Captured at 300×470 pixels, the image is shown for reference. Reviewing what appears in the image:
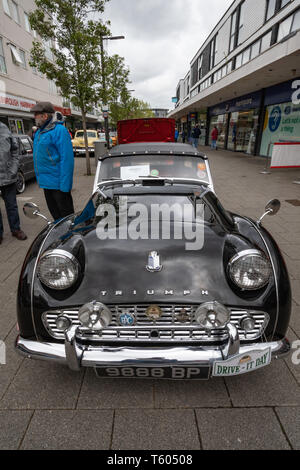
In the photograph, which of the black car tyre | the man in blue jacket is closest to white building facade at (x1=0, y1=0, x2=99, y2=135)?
the black car tyre

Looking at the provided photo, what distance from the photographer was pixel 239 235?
1978 mm

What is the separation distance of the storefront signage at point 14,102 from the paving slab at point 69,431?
64.3 ft

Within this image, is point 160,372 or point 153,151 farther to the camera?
point 153,151

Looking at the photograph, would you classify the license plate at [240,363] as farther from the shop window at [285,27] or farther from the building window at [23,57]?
the building window at [23,57]

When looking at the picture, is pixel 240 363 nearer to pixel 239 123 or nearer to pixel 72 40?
pixel 72 40

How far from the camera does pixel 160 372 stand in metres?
1.58

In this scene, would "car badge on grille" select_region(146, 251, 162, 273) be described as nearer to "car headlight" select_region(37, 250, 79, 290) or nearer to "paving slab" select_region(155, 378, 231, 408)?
"car headlight" select_region(37, 250, 79, 290)

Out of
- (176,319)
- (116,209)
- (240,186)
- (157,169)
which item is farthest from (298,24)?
(176,319)

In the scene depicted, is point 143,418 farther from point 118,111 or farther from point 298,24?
point 118,111

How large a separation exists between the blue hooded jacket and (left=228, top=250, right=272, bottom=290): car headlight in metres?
Result: 2.94

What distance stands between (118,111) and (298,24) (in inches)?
605

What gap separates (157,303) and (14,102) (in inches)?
843

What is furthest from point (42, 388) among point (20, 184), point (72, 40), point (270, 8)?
point (270, 8)

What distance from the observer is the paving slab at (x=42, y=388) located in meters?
1.79
